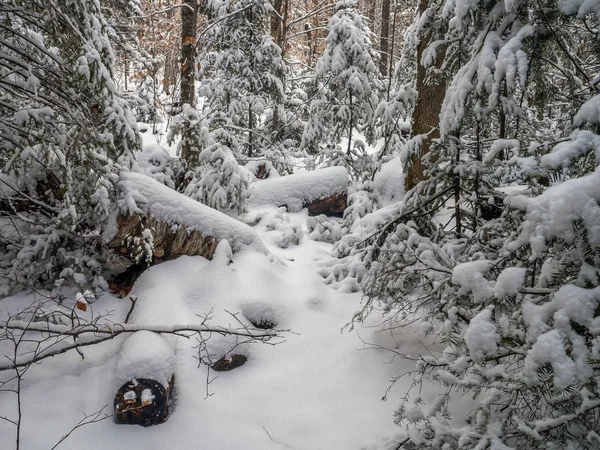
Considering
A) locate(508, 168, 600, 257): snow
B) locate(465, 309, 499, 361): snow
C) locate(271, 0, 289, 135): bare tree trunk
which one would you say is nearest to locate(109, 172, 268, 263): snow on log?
locate(465, 309, 499, 361): snow

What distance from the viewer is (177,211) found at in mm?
5000

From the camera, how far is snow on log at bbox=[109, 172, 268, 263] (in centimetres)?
471

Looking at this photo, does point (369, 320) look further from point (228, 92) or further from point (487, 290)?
point (228, 92)

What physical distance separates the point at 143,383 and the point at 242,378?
0.93 m

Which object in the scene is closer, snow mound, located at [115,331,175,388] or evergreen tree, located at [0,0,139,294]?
snow mound, located at [115,331,175,388]

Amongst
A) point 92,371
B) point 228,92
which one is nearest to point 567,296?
point 92,371

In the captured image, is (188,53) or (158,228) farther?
(188,53)

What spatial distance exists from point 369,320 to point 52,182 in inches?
168

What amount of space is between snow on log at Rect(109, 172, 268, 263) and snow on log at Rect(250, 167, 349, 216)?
114 inches

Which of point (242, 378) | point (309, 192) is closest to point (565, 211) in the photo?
point (242, 378)

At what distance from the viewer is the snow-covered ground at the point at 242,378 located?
10.6 feet

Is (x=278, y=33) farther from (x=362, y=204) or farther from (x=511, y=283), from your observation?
(x=511, y=283)

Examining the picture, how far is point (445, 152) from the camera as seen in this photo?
3414 millimetres

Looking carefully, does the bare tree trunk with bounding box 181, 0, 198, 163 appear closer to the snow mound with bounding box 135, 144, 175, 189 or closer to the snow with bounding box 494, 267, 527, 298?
the snow mound with bounding box 135, 144, 175, 189
